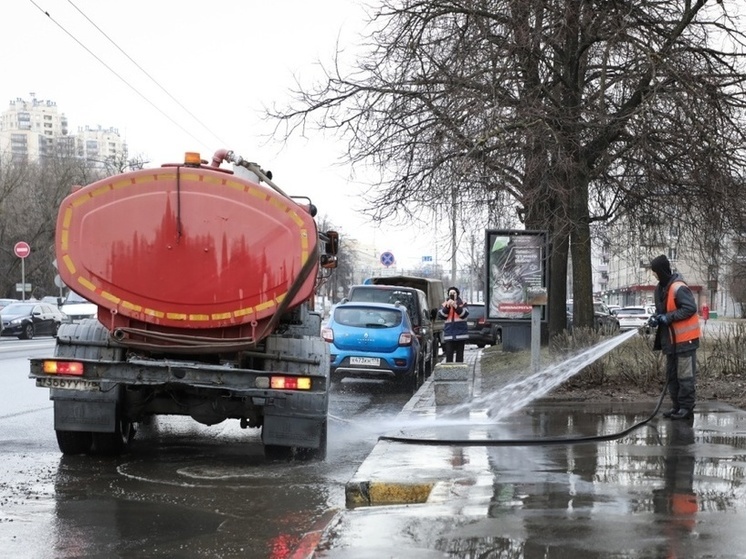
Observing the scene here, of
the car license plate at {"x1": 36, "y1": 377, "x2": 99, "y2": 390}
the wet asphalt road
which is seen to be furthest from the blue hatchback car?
the car license plate at {"x1": 36, "y1": 377, "x2": 99, "y2": 390}

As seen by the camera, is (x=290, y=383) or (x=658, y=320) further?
(x=658, y=320)

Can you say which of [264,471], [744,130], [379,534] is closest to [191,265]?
[264,471]

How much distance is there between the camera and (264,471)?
9375 mm

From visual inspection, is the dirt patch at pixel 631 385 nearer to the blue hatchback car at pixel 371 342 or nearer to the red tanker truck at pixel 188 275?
the blue hatchback car at pixel 371 342

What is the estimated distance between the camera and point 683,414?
11016 millimetres

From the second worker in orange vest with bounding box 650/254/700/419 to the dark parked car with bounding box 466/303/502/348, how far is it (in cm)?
2378

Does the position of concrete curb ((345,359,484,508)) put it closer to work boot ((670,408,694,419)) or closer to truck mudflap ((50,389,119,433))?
truck mudflap ((50,389,119,433))

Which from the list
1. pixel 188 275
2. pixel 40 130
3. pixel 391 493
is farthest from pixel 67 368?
pixel 40 130

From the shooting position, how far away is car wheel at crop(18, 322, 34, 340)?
1679 inches

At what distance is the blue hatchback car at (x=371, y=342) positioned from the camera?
18.7m

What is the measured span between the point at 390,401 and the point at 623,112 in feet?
22.2

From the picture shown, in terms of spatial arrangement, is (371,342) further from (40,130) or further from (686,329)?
(40,130)

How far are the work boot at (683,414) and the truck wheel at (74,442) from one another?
20.7ft

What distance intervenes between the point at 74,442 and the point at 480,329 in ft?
86.8
